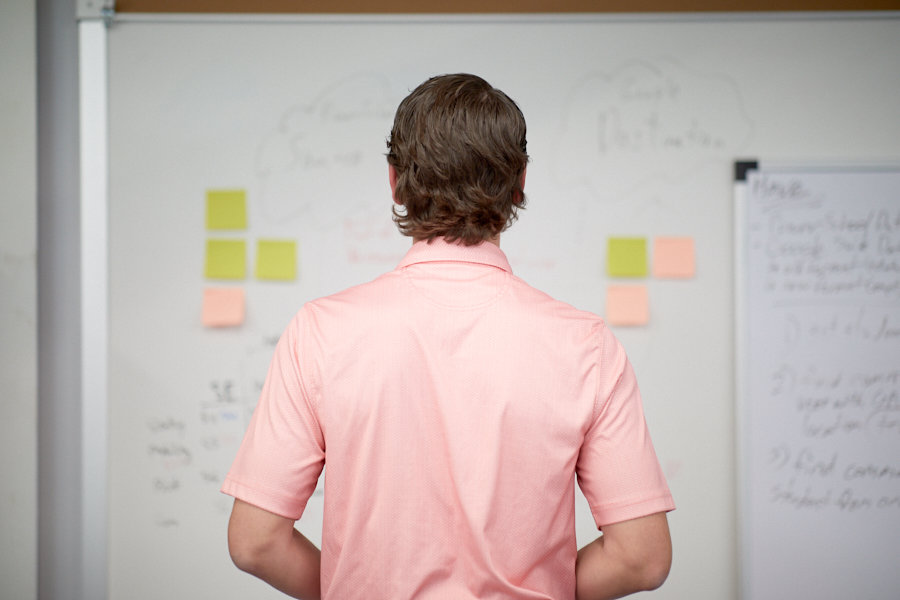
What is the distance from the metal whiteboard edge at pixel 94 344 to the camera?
1.73 meters

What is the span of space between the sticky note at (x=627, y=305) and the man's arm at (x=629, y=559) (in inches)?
37.4

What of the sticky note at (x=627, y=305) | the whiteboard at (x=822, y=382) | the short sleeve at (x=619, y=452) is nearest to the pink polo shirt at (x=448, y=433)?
the short sleeve at (x=619, y=452)

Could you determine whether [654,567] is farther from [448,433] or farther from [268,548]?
[268,548]

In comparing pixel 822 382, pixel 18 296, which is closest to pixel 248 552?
pixel 18 296

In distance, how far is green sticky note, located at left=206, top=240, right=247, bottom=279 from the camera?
1738mm

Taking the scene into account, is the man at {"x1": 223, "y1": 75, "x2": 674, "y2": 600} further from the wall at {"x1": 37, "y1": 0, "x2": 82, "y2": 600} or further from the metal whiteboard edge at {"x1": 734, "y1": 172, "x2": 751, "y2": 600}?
the wall at {"x1": 37, "y1": 0, "x2": 82, "y2": 600}

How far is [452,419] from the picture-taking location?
2.55 ft

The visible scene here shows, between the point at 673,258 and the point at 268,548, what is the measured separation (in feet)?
4.28

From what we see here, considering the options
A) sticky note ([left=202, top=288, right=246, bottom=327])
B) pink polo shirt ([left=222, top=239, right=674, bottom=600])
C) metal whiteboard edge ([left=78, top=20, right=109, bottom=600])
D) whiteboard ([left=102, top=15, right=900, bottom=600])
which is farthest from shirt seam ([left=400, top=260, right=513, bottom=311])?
metal whiteboard edge ([left=78, top=20, right=109, bottom=600])

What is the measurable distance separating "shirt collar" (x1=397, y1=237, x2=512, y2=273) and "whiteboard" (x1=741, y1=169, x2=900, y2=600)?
1167 mm

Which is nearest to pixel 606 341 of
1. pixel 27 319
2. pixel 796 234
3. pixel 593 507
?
pixel 593 507

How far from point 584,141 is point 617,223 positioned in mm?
237

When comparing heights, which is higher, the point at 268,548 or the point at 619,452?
the point at 619,452

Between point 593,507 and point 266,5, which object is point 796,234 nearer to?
point 593,507
